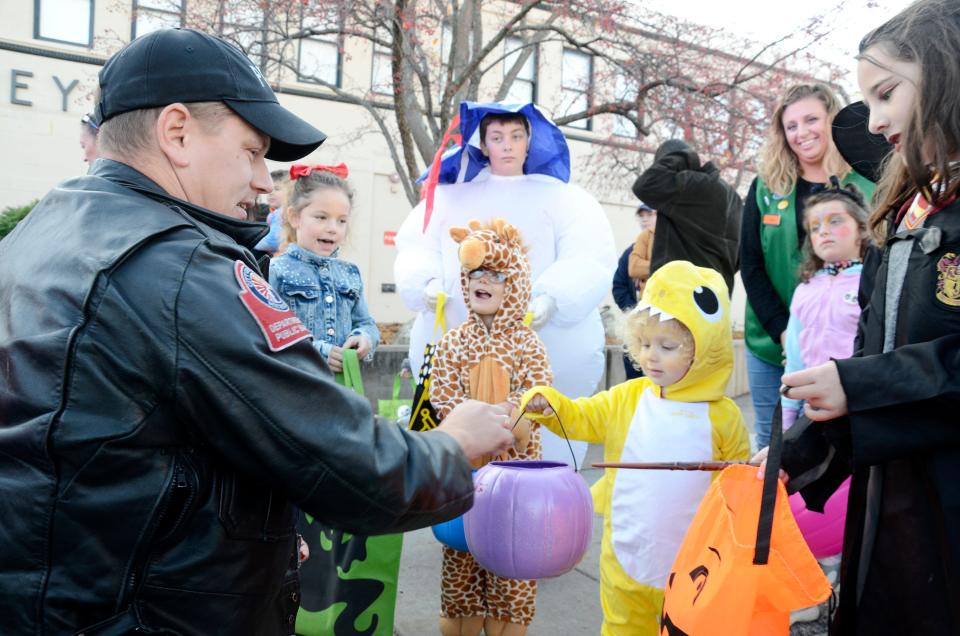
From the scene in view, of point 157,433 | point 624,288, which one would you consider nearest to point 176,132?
point 157,433

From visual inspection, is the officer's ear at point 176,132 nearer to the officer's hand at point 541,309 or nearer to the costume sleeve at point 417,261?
the officer's hand at point 541,309

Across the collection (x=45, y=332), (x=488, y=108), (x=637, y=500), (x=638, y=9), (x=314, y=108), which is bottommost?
(x=637, y=500)

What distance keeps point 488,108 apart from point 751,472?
2.62m

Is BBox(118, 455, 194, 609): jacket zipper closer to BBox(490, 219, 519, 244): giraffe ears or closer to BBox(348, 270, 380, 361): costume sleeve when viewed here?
BBox(490, 219, 519, 244): giraffe ears

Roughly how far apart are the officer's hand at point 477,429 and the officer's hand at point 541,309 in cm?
212

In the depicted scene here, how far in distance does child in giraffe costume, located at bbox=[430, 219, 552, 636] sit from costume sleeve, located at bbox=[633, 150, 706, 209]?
1644 mm

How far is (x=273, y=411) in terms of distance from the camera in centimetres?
133

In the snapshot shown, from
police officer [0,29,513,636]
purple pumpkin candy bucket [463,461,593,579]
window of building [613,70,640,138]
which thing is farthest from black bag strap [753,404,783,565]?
window of building [613,70,640,138]

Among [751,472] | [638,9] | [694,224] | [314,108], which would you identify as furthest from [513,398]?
[314,108]

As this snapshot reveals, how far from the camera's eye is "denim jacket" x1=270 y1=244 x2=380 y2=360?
3.75m

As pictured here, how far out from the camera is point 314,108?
13812 millimetres

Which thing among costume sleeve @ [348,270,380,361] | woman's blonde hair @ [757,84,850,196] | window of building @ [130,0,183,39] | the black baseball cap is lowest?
costume sleeve @ [348,270,380,361]

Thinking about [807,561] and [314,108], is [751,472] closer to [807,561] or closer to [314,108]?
[807,561]

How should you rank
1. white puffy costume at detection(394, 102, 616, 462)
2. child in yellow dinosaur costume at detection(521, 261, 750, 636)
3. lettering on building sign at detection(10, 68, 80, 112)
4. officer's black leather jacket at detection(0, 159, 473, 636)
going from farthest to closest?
1. lettering on building sign at detection(10, 68, 80, 112)
2. white puffy costume at detection(394, 102, 616, 462)
3. child in yellow dinosaur costume at detection(521, 261, 750, 636)
4. officer's black leather jacket at detection(0, 159, 473, 636)
